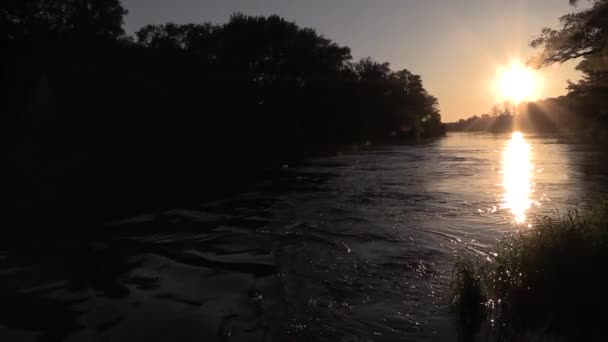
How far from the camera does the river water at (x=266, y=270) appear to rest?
7371 mm

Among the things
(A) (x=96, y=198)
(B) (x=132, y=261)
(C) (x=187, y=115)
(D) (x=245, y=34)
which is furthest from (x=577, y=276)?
(D) (x=245, y=34)

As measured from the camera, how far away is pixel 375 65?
117562mm

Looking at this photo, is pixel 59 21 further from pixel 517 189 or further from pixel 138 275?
pixel 138 275

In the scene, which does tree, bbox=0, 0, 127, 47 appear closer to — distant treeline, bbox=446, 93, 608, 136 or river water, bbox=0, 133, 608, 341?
river water, bbox=0, 133, 608, 341

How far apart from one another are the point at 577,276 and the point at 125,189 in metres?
21.7

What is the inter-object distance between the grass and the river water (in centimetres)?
55

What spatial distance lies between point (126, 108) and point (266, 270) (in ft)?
97.1

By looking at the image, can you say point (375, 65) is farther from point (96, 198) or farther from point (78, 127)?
point (96, 198)

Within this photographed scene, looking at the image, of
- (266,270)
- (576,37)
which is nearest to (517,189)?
(576,37)

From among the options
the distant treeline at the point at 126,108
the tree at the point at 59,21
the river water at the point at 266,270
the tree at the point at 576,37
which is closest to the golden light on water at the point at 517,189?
the river water at the point at 266,270

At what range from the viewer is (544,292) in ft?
23.0

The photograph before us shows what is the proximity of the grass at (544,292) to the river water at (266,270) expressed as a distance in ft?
1.81

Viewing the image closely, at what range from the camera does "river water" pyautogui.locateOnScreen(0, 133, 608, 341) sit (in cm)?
737

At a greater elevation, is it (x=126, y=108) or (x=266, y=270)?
(x=126, y=108)
